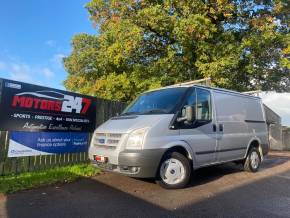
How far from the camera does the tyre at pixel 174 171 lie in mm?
6973

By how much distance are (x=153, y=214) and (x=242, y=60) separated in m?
13.9

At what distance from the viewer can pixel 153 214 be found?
5.46 metres

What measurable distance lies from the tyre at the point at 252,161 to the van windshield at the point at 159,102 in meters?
3.41

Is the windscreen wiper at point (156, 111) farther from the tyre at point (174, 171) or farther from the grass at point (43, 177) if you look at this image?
the grass at point (43, 177)

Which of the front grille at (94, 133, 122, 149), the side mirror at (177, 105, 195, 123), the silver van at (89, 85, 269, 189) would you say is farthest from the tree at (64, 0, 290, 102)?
the front grille at (94, 133, 122, 149)

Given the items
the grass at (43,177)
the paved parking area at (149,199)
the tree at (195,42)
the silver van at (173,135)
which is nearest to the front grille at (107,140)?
the silver van at (173,135)

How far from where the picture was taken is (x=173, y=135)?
7.03 metres

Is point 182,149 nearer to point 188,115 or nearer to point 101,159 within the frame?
point 188,115

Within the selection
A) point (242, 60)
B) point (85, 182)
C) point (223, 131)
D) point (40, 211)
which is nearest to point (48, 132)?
point (85, 182)

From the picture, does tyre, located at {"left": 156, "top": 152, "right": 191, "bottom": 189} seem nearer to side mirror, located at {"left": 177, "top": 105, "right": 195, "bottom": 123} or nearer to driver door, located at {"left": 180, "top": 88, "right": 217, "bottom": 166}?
driver door, located at {"left": 180, "top": 88, "right": 217, "bottom": 166}

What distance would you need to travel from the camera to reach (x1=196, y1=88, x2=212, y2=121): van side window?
7871 mm

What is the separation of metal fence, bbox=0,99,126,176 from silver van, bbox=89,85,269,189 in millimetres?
2019

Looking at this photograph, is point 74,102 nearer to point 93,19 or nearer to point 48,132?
point 48,132

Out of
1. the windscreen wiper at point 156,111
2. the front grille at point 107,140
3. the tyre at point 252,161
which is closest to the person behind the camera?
the front grille at point 107,140
